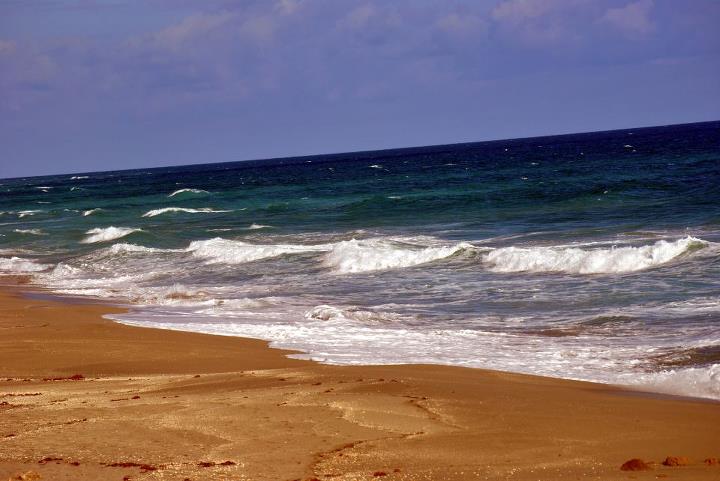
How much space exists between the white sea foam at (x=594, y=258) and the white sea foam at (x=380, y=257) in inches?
87.0

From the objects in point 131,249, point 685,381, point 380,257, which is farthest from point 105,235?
point 685,381

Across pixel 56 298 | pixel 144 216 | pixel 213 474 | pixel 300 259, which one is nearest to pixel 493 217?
pixel 300 259

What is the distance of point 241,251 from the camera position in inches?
1064

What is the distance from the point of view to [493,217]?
112ft

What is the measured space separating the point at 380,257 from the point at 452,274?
326cm

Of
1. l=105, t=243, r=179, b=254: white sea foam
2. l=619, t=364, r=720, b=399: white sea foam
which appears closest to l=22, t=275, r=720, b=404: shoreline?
l=619, t=364, r=720, b=399: white sea foam

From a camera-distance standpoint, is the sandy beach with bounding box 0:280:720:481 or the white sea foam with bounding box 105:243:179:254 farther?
the white sea foam with bounding box 105:243:179:254

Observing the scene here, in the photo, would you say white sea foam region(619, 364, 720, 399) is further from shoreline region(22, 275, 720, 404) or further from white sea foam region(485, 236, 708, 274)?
white sea foam region(485, 236, 708, 274)

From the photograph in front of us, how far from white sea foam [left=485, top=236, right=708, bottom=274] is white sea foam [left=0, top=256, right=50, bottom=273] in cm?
1445

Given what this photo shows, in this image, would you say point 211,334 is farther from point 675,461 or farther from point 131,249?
point 131,249

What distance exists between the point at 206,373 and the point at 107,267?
55.2 feet

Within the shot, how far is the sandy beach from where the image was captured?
21.0ft

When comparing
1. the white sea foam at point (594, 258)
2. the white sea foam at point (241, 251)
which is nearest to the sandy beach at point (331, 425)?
the white sea foam at point (594, 258)

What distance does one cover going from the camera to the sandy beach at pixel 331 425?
6391 millimetres
